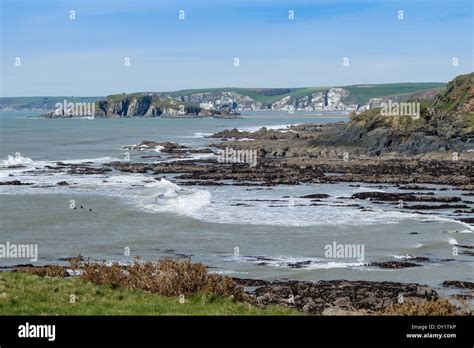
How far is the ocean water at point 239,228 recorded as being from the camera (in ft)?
93.0

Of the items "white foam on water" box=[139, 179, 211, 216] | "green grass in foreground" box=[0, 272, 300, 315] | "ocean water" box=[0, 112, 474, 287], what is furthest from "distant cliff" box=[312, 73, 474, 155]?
"green grass in foreground" box=[0, 272, 300, 315]

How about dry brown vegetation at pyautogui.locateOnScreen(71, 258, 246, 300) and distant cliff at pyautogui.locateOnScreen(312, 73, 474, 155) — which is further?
distant cliff at pyautogui.locateOnScreen(312, 73, 474, 155)

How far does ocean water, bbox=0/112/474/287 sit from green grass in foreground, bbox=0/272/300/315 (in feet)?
41.8

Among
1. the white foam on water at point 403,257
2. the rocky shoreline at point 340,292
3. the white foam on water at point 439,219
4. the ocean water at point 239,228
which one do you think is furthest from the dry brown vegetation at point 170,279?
the white foam on water at point 439,219

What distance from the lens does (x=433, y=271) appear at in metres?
27.2

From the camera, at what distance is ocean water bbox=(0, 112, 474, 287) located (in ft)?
93.0

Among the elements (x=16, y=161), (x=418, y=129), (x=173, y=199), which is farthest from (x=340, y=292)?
(x=418, y=129)

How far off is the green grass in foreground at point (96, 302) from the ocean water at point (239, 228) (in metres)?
12.7

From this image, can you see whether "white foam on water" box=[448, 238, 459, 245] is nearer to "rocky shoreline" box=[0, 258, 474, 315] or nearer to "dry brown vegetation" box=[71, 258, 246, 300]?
"rocky shoreline" box=[0, 258, 474, 315]

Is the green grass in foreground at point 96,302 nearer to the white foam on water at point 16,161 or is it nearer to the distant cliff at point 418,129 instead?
the white foam on water at point 16,161

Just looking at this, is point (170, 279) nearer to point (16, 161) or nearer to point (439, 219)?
point (439, 219)

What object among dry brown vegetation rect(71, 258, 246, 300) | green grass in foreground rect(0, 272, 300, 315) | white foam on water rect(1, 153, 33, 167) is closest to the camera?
green grass in foreground rect(0, 272, 300, 315)

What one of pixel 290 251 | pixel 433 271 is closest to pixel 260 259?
pixel 290 251

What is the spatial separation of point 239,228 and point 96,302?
24.9m
